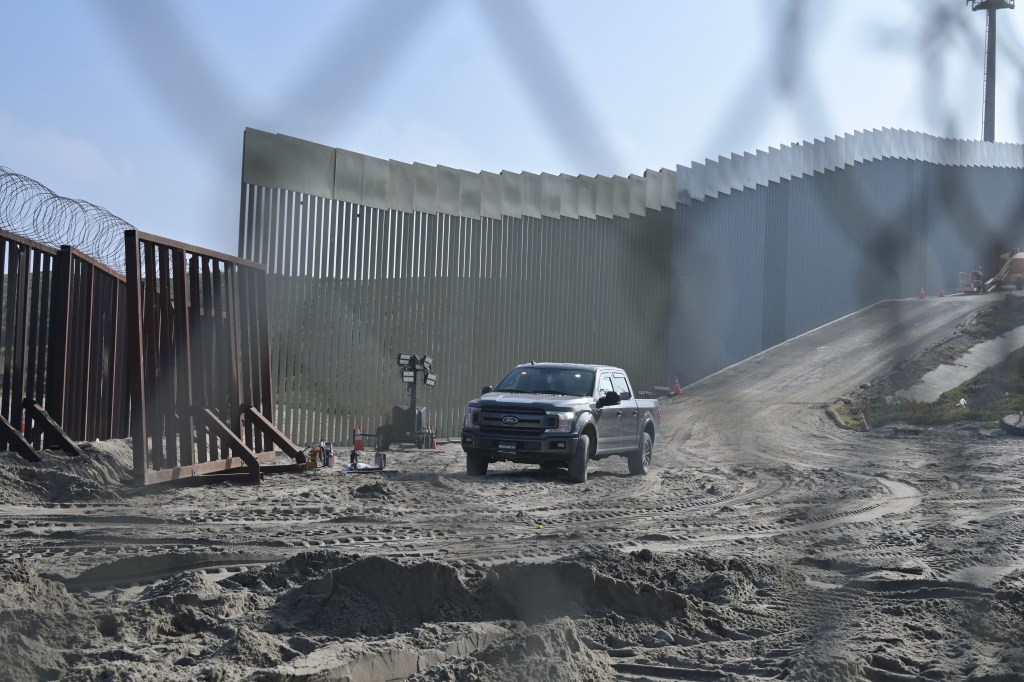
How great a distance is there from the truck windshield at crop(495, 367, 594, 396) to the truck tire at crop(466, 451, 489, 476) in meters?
1.25

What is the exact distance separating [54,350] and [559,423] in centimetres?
652

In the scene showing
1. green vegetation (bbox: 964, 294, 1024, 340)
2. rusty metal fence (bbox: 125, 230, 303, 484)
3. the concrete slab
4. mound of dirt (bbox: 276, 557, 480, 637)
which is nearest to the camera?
mound of dirt (bbox: 276, 557, 480, 637)

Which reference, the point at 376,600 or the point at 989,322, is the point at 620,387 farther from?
the point at 989,322

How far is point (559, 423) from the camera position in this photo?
49.3 feet

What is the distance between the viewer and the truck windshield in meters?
16.3

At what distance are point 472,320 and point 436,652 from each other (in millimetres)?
18676

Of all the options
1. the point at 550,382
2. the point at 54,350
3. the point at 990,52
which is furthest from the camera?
the point at 550,382

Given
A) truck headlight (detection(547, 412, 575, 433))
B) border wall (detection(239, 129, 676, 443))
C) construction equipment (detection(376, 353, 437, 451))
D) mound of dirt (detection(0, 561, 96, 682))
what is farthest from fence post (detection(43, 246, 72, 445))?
construction equipment (detection(376, 353, 437, 451))

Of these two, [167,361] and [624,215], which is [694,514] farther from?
[624,215]

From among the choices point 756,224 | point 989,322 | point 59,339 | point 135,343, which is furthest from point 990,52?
point 989,322

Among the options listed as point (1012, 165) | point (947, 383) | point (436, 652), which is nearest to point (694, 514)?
point (436, 652)

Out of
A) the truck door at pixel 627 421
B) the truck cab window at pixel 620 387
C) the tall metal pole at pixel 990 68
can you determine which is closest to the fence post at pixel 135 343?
the truck cab window at pixel 620 387

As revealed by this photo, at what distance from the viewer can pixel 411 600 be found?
237 inches

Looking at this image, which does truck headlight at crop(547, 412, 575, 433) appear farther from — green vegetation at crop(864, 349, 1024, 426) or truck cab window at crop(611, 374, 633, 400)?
green vegetation at crop(864, 349, 1024, 426)
